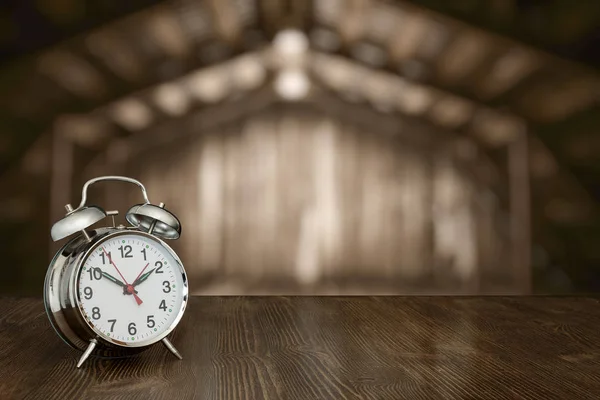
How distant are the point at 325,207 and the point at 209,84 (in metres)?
1.15

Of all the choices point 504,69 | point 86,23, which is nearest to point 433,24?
point 504,69

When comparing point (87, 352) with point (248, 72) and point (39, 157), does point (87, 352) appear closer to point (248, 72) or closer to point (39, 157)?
point (39, 157)

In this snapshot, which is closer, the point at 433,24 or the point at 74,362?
the point at 74,362

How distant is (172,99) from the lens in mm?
4359

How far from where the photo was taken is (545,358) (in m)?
0.91

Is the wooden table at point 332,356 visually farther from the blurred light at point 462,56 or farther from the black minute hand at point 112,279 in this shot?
the blurred light at point 462,56

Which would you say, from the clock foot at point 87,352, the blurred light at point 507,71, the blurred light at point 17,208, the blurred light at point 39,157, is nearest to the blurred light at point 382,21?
the blurred light at point 507,71

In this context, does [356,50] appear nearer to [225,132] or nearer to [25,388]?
[225,132]

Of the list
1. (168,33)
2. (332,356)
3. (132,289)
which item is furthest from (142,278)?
(168,33)

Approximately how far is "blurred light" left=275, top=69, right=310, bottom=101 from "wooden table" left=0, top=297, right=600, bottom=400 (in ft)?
10.9

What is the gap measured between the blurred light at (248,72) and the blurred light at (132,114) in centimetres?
65

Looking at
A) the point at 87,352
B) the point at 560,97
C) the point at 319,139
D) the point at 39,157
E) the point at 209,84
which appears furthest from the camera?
the point at 319,139

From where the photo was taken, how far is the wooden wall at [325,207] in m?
4.42

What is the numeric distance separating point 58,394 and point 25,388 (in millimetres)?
49
